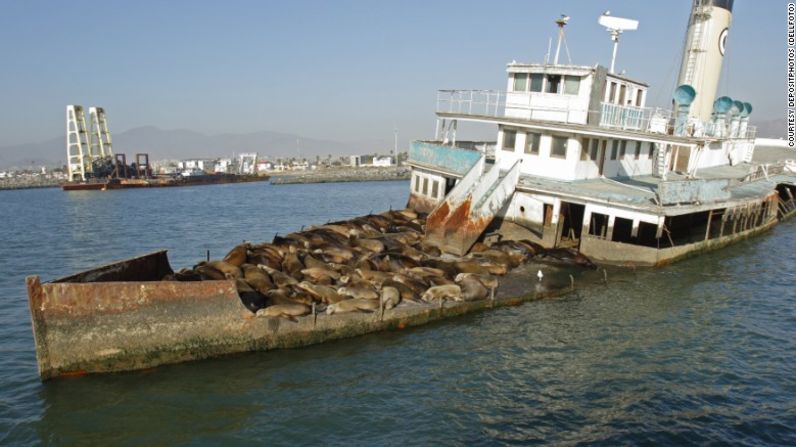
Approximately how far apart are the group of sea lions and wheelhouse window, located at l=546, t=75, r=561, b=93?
9686mm

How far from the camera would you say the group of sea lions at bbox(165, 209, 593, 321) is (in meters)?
17.9

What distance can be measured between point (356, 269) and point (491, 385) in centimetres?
751

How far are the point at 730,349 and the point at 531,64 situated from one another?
18.5m

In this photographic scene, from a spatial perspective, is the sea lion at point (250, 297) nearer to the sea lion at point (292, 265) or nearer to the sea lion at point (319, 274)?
the sea lion at point (292, 265)

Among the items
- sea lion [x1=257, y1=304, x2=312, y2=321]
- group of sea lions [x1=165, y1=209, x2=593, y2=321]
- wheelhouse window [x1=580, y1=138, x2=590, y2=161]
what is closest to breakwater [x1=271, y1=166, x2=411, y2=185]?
wheelhouse window [x1=580, y1=138, x2=590, y2=161]

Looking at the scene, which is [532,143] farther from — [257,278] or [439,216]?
[257,278]

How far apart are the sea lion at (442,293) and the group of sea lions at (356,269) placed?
37 millimetres

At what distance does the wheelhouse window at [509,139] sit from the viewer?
31.3 m

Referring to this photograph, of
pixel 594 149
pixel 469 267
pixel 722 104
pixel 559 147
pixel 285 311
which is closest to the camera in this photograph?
pixel 285 311

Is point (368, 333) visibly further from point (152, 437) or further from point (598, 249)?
point (598, 249)

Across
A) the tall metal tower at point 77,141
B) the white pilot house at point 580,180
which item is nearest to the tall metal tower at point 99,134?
the tall metal tower at point 77,141

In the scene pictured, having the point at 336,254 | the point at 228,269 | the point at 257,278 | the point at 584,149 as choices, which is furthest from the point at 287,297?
the point at 584,149

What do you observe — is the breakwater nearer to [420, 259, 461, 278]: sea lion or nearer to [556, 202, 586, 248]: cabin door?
[556, 202, 586, 248]: cabin door

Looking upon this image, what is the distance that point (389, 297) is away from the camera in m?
18.2
